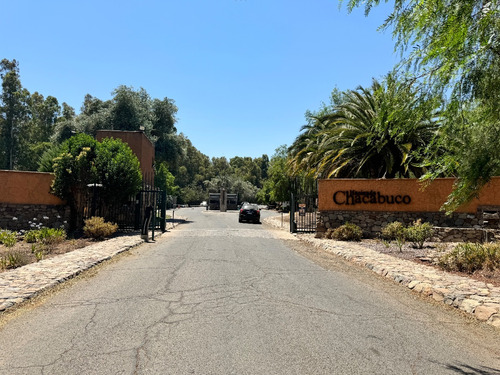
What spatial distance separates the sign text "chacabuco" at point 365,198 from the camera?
1817 centimetres

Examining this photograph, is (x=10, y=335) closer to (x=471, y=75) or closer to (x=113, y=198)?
(x=471, y=75)

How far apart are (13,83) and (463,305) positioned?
61986mm

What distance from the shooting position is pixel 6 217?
61.4ft

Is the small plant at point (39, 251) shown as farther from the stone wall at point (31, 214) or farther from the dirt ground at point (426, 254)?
the dirt ground at point (426, 254)

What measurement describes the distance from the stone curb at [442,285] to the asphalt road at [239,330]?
366 millimetres

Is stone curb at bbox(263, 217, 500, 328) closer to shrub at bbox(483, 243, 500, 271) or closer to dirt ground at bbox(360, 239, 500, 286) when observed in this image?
dirt ground at bbox(360, 239, 500, 286)

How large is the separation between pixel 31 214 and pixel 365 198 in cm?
1675

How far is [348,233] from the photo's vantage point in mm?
17297

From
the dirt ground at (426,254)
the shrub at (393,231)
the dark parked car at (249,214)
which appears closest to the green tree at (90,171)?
the dirt ground at (426,254)

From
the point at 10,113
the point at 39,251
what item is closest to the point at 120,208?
the point at 39,251

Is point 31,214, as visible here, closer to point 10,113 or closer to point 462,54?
point 462,54

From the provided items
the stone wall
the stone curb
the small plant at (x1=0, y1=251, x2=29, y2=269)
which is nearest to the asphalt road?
the stone curb

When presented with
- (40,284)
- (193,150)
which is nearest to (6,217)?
(40,284)

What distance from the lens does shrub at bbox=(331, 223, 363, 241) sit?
17234mm
